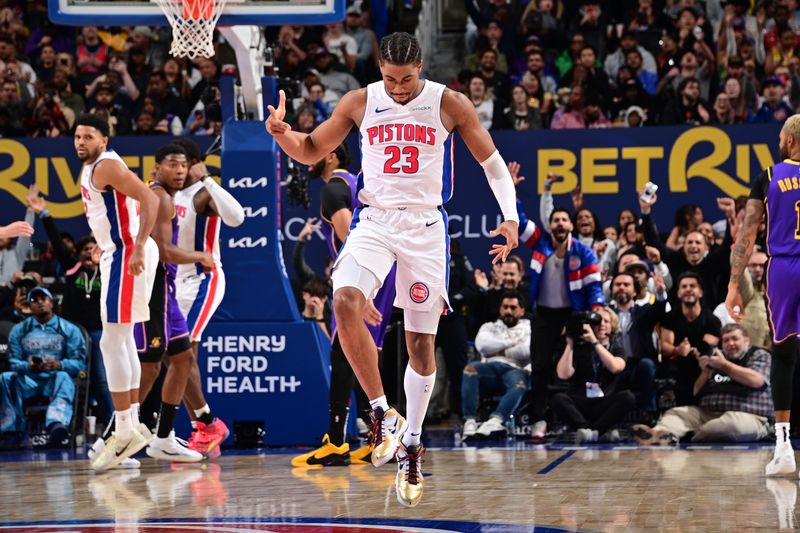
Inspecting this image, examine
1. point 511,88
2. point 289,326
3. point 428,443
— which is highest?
point 511,88

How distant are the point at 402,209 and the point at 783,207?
2650 mm

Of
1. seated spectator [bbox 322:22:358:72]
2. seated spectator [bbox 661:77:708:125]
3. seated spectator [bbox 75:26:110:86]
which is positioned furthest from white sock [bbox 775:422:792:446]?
seated spectator [bbox 75:26:110:86]

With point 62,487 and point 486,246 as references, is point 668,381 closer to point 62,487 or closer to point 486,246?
point 486,246

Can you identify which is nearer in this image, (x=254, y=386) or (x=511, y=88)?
(x=254, y=386)

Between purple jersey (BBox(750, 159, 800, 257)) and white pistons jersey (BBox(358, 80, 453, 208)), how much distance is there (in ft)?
7.97

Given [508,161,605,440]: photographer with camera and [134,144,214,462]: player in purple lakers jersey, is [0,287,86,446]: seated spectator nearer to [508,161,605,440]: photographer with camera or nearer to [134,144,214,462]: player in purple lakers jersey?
[134,144,214,462]: player in purple lakers jersey

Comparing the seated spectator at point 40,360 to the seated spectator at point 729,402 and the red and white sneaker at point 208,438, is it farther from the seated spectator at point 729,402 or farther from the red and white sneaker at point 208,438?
the seated spectator at point 729,402

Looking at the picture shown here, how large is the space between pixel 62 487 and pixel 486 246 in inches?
241

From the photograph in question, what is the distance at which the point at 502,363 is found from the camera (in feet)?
34.7

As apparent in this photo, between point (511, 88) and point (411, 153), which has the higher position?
point (511, 88)

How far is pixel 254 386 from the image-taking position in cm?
973

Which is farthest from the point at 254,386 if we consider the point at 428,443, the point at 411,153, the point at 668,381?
the point at 411,153

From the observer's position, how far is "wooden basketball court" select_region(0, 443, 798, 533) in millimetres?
5434

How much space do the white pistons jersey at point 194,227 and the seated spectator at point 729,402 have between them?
373 cm
